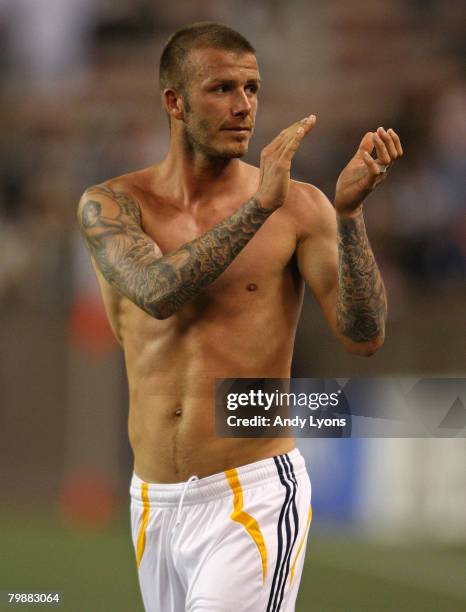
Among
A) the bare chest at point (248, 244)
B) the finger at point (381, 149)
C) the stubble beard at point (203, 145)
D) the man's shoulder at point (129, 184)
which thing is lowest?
the bare chest at point (248, 244)

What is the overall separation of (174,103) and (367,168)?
89 centimetres

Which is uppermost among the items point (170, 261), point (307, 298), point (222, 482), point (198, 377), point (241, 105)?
point (307, 298)

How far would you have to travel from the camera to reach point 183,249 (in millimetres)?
3578

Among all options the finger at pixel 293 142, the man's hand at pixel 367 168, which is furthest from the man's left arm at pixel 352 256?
the finger at pixel 293 142

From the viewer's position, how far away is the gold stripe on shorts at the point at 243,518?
3.70 metres

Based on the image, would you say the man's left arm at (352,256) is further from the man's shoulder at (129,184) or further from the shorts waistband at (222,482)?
the man's shoulder at (129,184)

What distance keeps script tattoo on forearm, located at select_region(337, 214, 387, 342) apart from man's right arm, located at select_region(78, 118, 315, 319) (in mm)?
244

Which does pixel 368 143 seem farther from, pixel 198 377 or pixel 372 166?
pixel 198 377

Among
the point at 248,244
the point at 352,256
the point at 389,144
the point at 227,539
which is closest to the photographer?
the point at 389,144

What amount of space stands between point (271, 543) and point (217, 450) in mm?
337

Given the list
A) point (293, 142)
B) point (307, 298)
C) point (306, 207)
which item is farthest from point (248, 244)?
point (307, 298)

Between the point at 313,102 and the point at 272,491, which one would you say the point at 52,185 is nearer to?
the point at 313,102

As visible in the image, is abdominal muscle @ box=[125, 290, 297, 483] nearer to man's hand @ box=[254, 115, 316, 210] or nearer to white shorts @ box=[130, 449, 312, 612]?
white shorts @ box=[130, 449, 312, 612]

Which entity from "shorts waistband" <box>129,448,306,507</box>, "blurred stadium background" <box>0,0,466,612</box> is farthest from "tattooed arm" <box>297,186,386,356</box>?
"blurred stadium background" <box>0,0,466,612</box>
